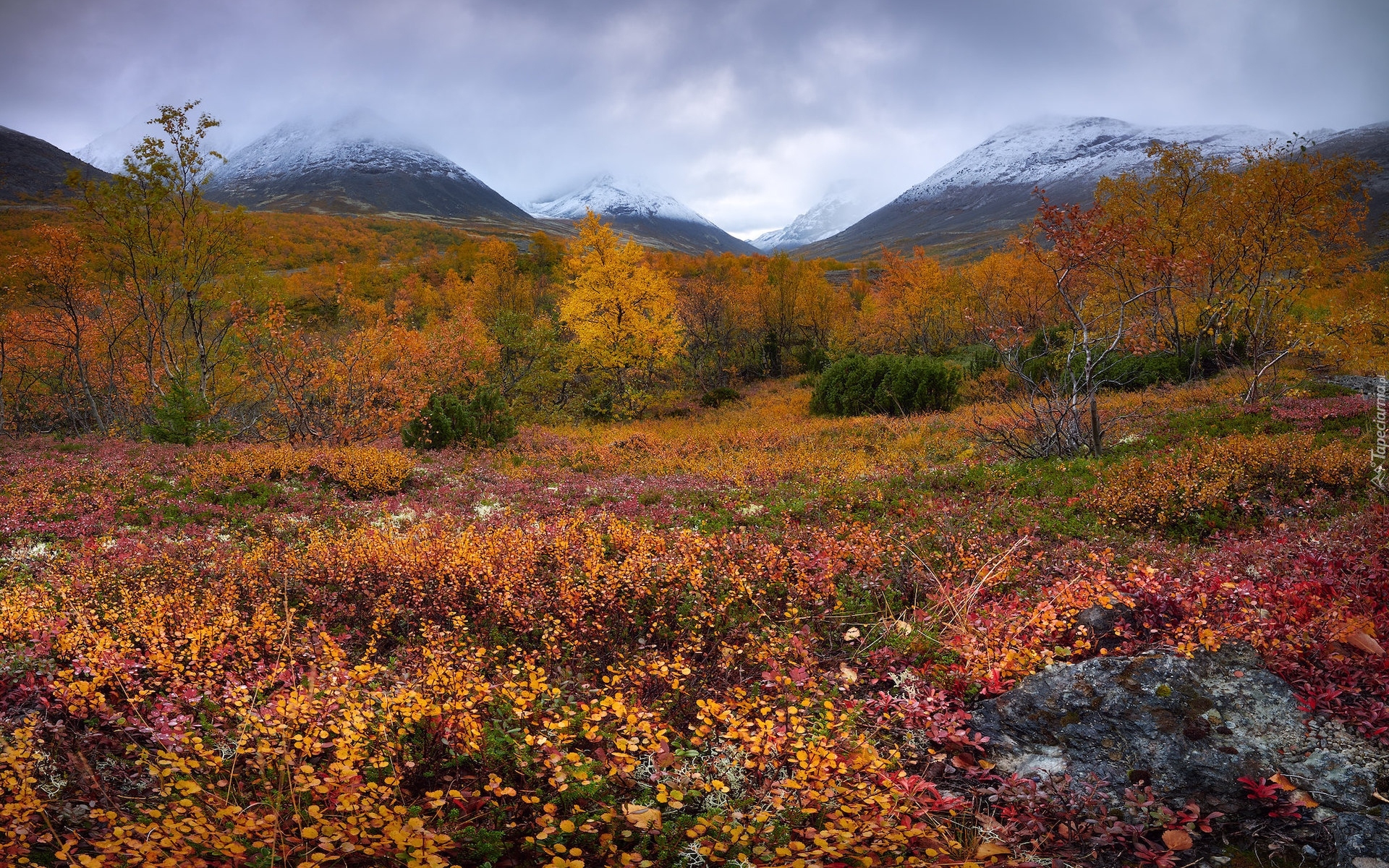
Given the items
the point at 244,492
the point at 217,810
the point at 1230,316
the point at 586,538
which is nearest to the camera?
the point at 217,810

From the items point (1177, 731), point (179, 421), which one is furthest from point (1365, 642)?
point (179, 421)

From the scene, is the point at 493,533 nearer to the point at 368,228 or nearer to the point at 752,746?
the point at 752,746

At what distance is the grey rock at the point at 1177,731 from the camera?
9.34 ft

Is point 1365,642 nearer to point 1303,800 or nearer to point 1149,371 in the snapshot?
point 1303,800

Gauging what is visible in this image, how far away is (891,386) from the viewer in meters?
20.8

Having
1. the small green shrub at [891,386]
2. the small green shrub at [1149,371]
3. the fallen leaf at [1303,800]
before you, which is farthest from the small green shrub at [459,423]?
the small green shrub at [1149,371]

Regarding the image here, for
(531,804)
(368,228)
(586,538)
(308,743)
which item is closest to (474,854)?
(531,804)

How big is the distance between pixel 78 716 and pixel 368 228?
92.6m

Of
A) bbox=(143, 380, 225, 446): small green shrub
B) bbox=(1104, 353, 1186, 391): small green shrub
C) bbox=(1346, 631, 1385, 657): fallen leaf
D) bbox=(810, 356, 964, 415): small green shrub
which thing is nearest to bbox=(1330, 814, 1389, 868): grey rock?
bbox=(1346, 631, 1385, 657): fallen leaf

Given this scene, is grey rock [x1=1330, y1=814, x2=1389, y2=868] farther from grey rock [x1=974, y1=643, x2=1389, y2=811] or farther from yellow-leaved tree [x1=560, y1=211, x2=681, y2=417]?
yellow-leaved tree [x1=560, y1=211, x2=681, y2=417]

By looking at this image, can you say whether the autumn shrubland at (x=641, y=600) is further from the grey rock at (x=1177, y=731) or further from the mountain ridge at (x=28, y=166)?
the mountain ridge at (x=28, y=166)

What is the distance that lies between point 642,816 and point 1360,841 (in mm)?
3081

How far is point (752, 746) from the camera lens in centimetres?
289

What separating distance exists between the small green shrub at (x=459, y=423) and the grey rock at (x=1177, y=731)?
1467cm
